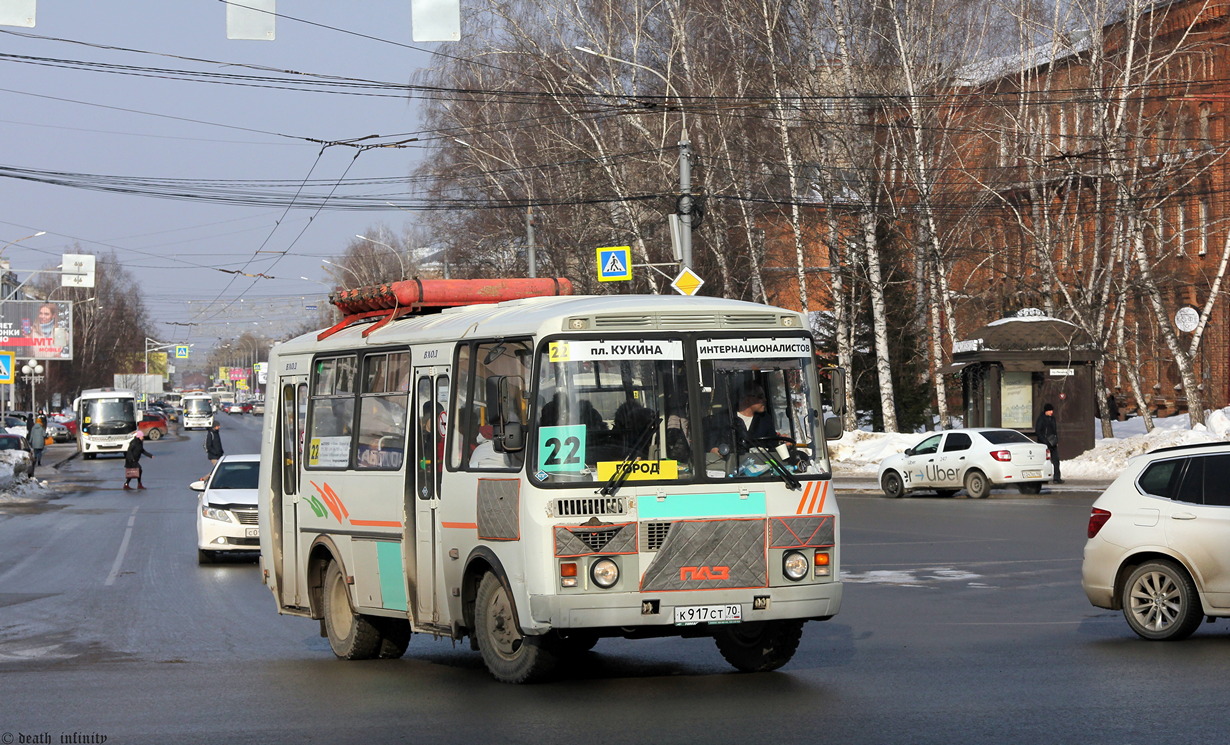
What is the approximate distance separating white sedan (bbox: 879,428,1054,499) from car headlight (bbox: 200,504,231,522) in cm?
1545

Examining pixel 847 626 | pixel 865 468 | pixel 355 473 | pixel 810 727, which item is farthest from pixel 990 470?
pixel 810 727

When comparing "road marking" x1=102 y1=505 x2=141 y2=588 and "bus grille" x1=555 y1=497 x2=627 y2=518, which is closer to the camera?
"bus grille" x1=555 y1=497 x2=627 y2=518

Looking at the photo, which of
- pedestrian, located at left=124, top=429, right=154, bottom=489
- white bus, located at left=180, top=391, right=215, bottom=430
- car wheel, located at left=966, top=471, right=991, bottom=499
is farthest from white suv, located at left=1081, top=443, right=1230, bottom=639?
white bus, located at left=180, top=391, right=215, bottom=430

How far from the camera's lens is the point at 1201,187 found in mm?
44156

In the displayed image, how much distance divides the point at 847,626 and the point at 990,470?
18.3m

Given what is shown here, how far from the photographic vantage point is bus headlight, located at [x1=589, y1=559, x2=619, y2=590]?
29.5 ft

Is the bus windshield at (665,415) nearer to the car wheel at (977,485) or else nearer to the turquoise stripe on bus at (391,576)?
the turquoise stripe on bus at (391,576)

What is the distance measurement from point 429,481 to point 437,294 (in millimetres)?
1833

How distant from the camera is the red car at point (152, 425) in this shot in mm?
78125

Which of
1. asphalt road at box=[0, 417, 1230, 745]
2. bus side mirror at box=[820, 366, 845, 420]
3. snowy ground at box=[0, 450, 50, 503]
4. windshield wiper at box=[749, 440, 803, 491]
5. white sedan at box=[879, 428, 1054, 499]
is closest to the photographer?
asphalt road at box=[0, 417, 1230, 745]

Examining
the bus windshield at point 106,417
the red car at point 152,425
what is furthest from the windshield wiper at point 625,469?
the red car at point 152,425

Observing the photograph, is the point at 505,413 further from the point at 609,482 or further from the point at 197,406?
the point at 197,406

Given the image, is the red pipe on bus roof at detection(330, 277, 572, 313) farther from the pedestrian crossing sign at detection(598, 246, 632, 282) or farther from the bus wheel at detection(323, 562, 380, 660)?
the pedestrian crossing sign at detection(598, 246, 632, 282)

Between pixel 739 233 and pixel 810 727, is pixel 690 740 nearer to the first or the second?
pixel 810 727
